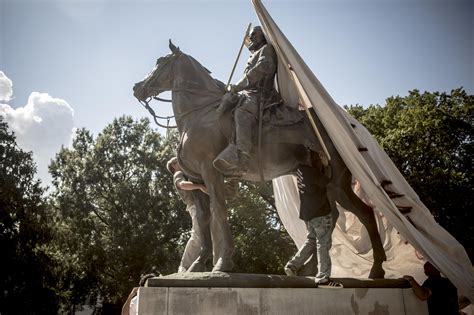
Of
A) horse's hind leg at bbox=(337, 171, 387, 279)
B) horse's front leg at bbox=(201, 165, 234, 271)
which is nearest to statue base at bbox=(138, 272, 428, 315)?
horse's front leg at bbox=(201, 165, 234, 271)

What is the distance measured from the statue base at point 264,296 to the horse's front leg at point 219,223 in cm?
44

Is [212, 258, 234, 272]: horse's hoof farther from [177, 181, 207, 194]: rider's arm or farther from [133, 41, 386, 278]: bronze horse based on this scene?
[177, 181, 207, 194]: rider's arm

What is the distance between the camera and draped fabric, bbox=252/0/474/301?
18.7 ft

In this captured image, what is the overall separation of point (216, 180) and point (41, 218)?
2091 centimetres

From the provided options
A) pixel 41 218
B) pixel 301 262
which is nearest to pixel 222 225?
pixel 301 262

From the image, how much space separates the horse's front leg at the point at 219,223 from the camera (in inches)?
216

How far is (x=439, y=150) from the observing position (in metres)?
20.0

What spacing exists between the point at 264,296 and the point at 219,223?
1285 millimetres

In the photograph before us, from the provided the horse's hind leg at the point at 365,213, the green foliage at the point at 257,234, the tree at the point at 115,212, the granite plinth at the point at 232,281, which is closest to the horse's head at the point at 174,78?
the horse's hind leg at the point at 365,213

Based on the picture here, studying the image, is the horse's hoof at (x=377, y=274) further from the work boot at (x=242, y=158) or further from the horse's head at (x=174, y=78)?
the horse's head at (x=174, y=78)

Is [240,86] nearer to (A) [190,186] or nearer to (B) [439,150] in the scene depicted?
(A) [190,186]

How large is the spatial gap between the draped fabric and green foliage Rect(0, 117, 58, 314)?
65.1ft

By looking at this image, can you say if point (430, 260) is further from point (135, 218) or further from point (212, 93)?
point (135, 218)

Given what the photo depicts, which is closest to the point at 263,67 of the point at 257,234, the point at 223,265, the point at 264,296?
the point at 223,265
